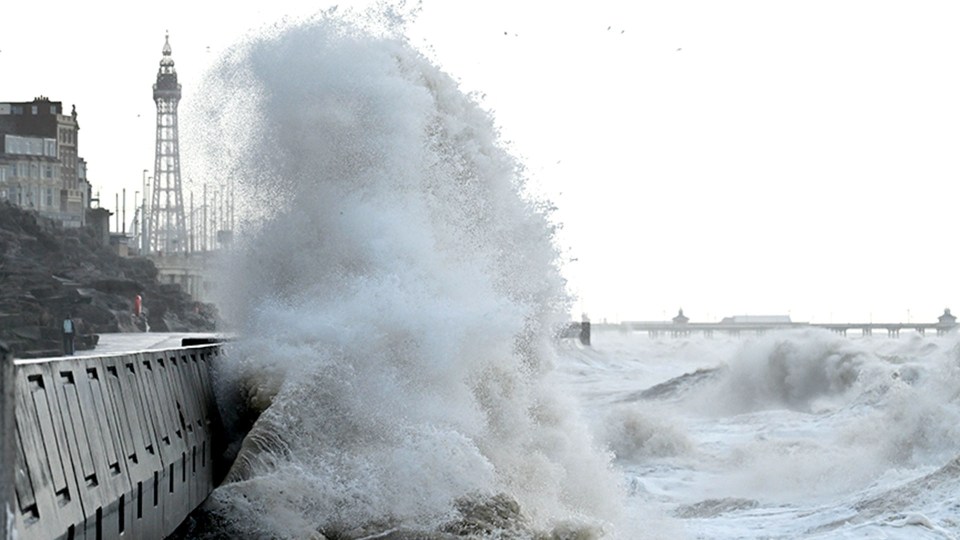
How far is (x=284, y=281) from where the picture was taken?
1538cm

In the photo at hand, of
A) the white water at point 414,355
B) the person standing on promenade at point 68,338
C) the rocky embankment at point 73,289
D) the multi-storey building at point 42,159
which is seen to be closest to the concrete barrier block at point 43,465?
the white water at point 414,355

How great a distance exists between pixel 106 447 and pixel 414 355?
391 centimetres

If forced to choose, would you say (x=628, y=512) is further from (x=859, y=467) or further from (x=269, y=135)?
(x=859, y=467)

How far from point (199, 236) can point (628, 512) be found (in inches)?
→ 4059

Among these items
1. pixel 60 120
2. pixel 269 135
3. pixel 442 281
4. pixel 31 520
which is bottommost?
pixel 31 520

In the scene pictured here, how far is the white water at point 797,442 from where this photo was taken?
52.3 ft

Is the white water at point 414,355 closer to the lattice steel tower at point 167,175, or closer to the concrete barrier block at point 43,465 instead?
the concrete barrier block at point 43,465

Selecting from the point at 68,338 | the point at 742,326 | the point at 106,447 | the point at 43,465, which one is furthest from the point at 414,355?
the point at 742,326

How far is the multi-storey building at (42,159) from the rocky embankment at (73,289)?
13.1 m

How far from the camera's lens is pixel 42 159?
100 metres

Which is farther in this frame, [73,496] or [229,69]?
[229,69]

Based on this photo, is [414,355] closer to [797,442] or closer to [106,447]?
[106,447]

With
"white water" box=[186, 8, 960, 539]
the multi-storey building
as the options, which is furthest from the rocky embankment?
"white water" box=[186, 8, 960, 539]

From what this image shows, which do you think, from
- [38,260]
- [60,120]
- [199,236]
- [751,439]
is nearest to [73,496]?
[751,439]
